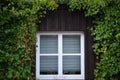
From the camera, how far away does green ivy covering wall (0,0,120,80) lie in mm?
9617

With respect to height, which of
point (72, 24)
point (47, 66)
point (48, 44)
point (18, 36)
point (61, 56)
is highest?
point (72, 24)

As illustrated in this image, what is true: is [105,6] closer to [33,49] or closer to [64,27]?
[64,27]

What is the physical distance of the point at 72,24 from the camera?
10.4 metres

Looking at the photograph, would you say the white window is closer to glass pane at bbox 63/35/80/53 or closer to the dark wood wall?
glass pane at bbox 63/35/80/53

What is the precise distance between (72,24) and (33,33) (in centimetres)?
112

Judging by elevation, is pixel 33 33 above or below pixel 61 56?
above

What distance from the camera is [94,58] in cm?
1041

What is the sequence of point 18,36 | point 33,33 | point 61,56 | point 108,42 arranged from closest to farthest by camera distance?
point 18,36, point 33,33, point 108,42, point 61,56

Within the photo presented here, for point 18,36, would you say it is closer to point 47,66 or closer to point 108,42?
point 47,66

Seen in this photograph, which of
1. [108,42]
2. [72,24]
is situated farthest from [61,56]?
[108,42]

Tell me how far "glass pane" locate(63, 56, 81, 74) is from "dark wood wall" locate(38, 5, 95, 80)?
269mm

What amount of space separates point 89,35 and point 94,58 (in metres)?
0.60

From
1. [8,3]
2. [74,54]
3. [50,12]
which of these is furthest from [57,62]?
[8,3]

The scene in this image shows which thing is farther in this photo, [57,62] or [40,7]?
[57,62]
